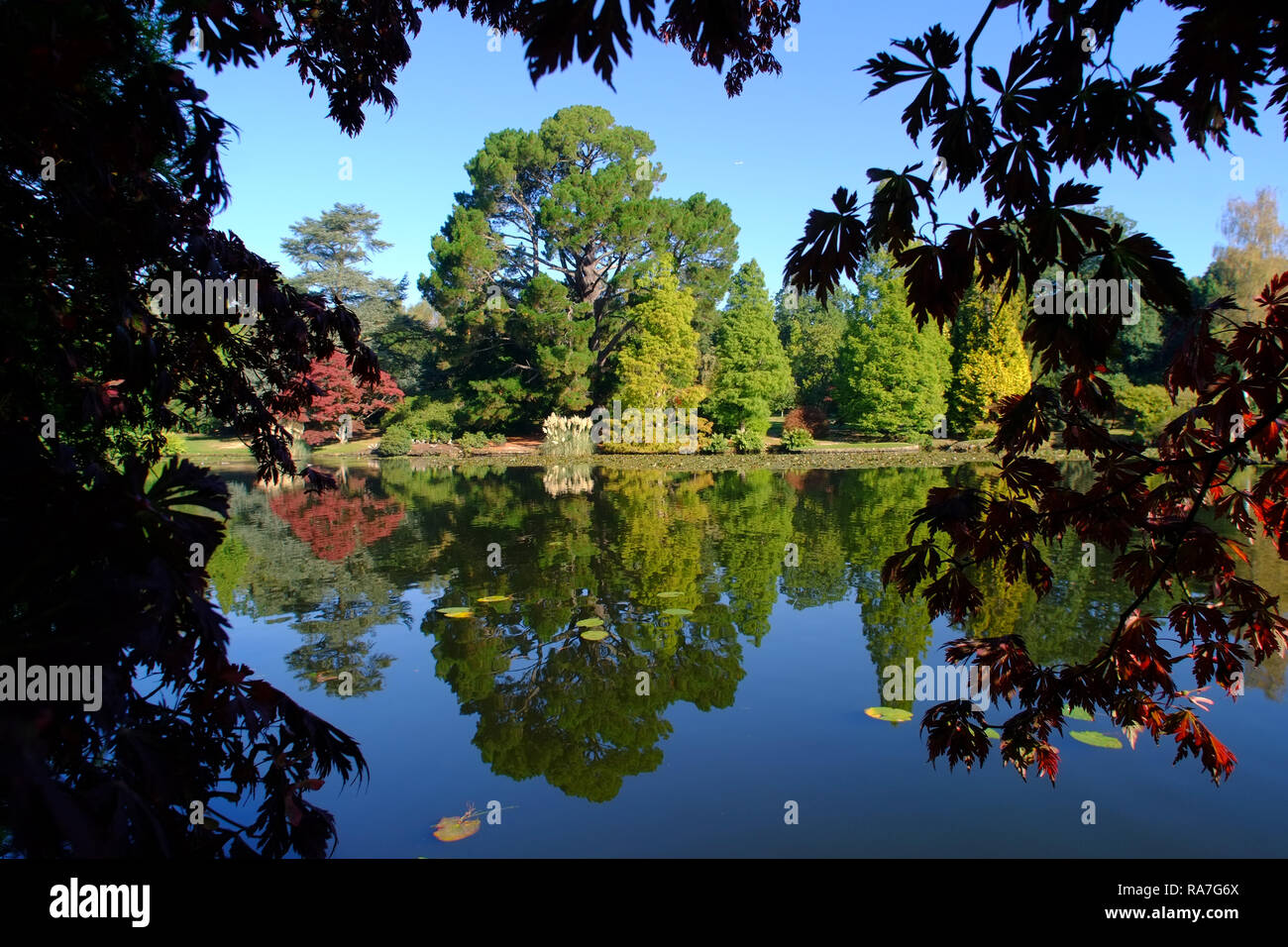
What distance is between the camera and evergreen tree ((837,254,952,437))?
1073 inches

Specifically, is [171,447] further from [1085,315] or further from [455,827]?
[1085,315]

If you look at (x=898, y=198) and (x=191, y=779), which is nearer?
(x=191, y=779)

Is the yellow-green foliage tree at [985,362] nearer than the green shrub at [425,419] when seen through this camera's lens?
Yes

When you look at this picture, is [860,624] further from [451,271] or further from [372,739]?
[451,271]

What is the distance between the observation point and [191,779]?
5.33ft

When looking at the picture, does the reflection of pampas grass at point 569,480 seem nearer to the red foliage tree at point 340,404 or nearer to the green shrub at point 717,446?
the green shrub at point 717,446

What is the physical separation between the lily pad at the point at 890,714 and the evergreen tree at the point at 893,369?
76.6 ft

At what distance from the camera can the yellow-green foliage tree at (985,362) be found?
26734 mm

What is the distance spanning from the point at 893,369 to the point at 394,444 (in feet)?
61.5

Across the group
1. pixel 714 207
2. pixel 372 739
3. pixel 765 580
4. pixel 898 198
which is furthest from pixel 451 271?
pixel 898 198

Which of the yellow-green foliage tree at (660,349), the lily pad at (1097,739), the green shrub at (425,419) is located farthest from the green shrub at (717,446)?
the lily pad at (1097,739)

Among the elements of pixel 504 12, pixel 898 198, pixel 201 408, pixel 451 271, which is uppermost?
pixel 451 271

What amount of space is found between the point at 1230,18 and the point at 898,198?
64 centimetres

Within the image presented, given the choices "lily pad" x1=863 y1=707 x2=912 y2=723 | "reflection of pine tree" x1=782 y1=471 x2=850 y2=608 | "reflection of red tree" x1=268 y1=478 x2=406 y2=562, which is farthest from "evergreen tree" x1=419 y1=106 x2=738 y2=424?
"lily pad" x1=863 y1=707 x2=912 y2=723
